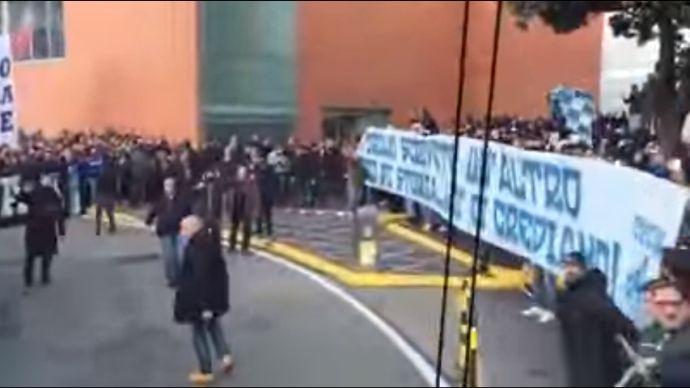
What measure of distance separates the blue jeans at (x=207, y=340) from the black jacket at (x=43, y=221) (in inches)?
7.8

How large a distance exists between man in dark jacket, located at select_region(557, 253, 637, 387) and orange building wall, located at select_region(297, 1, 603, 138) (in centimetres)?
24

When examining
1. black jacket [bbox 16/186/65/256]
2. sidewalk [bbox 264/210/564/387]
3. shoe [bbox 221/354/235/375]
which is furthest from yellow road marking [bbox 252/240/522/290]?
black jacket [bbox 16/186/65/256]

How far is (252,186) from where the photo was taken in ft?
3.67

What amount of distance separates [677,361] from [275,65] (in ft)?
1.45

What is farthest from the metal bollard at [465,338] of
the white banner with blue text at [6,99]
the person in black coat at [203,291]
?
the white banner with blue text at [6,99]

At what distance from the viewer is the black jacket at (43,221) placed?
1.17 metres

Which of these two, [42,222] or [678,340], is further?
[42,222]

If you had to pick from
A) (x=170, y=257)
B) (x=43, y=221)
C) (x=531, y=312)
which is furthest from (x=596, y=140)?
(x=43, y=221)

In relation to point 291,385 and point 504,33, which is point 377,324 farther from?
point 504,33

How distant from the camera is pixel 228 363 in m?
1.02

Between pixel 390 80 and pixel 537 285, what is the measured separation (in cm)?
23

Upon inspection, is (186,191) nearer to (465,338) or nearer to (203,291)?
(203,291)

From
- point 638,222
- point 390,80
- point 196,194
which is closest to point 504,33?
point 390,80

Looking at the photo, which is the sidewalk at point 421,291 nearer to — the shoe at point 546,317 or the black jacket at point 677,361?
the shoe at point 546,317
